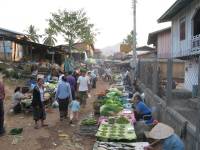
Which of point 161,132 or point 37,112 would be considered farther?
point 37,112

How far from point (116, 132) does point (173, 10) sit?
13.2 metres

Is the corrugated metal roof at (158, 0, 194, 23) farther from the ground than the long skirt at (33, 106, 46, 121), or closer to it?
farther from the ground

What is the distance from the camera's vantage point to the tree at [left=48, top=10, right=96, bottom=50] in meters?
52.5

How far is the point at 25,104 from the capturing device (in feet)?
50.2

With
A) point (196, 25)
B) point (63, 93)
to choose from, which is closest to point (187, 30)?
point (196, 25)

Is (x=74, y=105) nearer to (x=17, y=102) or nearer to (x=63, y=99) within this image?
(x=63, y=99)

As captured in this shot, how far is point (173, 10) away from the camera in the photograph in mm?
21750

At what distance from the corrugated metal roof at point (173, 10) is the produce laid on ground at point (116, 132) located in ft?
33.9

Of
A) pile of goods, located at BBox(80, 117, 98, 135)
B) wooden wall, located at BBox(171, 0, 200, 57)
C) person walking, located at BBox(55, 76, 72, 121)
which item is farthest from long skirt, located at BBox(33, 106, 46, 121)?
wooden wall, located at BBox(171, 0, 200, 57)

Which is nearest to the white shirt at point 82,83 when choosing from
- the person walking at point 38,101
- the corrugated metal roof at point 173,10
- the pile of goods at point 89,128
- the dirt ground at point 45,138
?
the dirt ground at point 45,138

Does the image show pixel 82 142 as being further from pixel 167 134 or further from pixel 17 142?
pixel 167 134

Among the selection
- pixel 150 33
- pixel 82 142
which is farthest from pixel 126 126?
pixel 150 33

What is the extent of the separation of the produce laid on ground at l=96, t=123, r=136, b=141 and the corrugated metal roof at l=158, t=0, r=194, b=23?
33.9 feet

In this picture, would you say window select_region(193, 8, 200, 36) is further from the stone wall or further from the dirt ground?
the dirt ground
